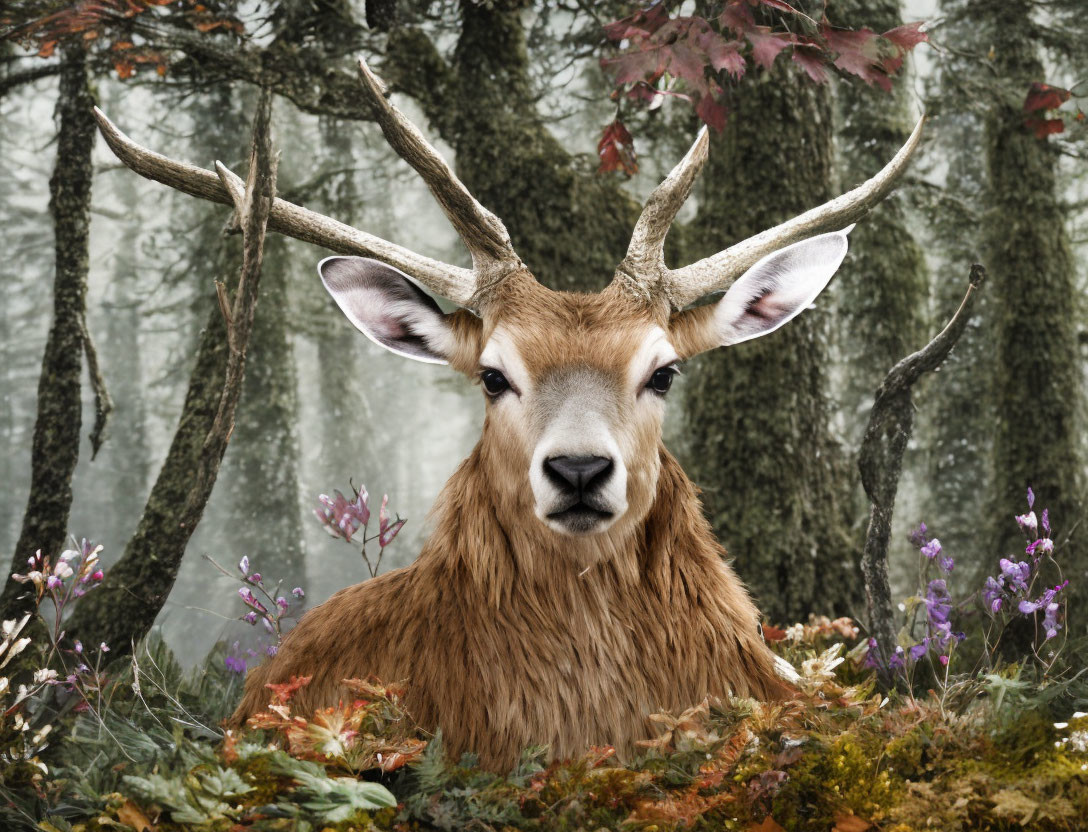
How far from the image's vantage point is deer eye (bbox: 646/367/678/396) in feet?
11.1

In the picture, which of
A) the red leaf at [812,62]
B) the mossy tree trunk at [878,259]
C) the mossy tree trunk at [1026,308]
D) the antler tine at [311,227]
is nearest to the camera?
the antler tine at [311,227]

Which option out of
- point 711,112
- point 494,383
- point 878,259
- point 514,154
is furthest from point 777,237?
point 878,259

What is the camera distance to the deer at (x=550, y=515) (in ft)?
10.2

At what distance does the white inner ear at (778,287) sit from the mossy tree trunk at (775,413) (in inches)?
76.9

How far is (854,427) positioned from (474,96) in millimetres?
4851

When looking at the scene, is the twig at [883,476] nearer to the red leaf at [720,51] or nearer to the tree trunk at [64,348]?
the red leaf at [720,51]

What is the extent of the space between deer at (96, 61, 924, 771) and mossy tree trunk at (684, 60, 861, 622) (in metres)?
1.93

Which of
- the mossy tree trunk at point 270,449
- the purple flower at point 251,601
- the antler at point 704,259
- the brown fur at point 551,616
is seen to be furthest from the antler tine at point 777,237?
the mossy tree trunk at point 270,449

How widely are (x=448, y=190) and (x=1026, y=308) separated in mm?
5728

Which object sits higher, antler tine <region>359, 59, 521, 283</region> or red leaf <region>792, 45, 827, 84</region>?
red leaf <region>792, 45, 827, 84</region>

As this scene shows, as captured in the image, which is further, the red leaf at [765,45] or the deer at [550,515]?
the red leaf at [765,45]

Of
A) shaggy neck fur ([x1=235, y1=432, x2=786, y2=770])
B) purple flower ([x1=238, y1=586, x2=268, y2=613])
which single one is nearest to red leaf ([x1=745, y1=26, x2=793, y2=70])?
shaggy neck fur ([x1=235, y1=432, x2=786, y2=770])

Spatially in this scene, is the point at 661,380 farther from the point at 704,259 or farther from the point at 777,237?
the point at 777,237

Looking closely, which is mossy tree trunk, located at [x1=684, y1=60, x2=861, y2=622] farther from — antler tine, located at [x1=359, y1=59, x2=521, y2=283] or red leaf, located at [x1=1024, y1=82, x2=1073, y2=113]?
antler tine, located at [x1=359, y1=59, x2=521, y2=283]
